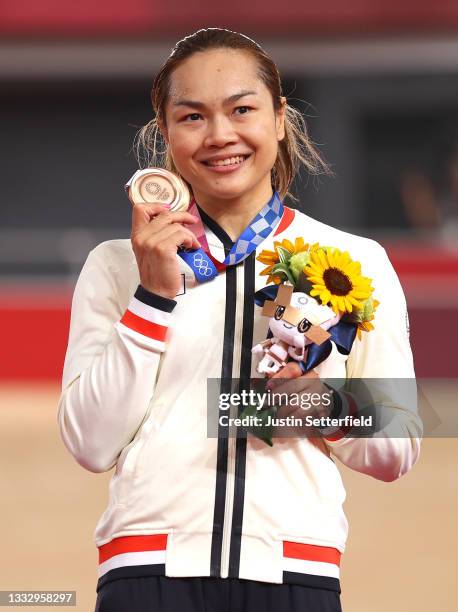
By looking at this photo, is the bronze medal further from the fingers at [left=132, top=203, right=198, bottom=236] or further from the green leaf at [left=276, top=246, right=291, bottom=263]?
the green leaf at [left=276, top=246, right=291, bottom=263]

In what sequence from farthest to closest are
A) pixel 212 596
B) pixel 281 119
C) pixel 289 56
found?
pixel 289 56 < pixel 281 119 < pixel 212 596

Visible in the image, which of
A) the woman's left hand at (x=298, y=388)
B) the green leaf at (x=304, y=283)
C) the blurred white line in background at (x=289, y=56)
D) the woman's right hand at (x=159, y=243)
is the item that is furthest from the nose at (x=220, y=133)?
the blurred white line in background at (x=289, y=56)

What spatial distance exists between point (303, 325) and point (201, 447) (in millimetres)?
200

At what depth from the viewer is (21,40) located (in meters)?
11.7

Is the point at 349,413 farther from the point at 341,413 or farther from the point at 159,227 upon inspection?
the point at 159,227

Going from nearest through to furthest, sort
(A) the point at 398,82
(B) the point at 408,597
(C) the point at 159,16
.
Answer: (B) the point at 408,597, (C) the point at 159,16, (A) the point at 398,82

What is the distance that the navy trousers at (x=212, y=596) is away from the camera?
1511mm

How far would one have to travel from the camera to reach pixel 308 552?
1543mm

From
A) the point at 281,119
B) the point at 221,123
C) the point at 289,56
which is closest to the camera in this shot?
the point at 221,123

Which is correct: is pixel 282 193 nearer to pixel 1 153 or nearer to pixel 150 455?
pixel 150 455

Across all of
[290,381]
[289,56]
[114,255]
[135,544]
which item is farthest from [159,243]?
[289,56]

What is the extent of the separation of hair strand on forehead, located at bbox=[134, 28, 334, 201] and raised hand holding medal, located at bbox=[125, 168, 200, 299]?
0.27ft

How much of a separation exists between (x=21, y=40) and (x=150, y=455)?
10.6 meters

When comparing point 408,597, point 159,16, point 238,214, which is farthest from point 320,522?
point 159,16
